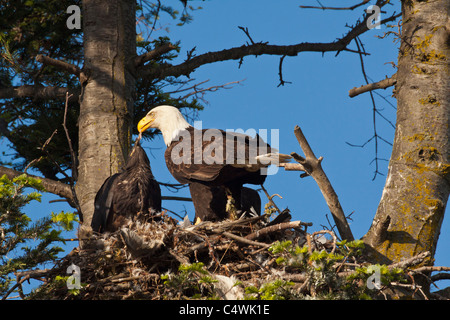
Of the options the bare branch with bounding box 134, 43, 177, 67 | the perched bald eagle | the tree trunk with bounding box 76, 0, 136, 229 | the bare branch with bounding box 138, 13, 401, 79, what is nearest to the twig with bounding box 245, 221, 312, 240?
the perched bald eagle

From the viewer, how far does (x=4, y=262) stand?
507cm

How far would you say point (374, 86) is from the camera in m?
6.89

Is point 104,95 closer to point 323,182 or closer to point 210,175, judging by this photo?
point 210,175

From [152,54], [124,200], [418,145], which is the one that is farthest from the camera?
[152,54]

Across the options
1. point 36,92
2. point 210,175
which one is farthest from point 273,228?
point 36,92

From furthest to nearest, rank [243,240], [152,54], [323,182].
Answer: [152,54] < [243,240] < [323,182]

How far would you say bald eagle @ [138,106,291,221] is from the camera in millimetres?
6824

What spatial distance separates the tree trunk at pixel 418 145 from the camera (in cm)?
580

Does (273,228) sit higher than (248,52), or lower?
lower

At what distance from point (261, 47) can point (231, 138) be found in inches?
86.2

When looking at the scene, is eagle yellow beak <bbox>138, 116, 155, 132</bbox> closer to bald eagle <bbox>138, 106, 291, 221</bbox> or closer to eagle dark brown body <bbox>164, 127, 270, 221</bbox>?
bald eagle <bbox>138, 106, 291, 221</bbox>

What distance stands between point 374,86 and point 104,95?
133 inches

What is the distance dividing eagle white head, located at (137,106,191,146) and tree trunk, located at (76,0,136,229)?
0.40 metres
